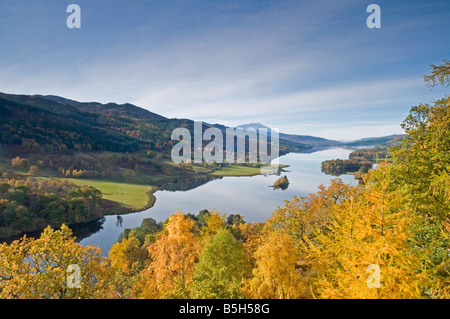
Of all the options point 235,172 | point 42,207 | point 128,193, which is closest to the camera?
point 42,207

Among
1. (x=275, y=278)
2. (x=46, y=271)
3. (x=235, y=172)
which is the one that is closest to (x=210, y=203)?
(x=235, y=172)

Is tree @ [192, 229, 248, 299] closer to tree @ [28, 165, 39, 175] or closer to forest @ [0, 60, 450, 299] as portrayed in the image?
forest @ [0, 60, 450, 299]

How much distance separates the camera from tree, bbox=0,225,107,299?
34.3 feet

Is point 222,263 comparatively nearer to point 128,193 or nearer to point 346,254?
point 346,254

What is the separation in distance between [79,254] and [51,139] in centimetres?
16802

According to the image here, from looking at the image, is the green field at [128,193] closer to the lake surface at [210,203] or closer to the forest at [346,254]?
the lake surface at [210,203]

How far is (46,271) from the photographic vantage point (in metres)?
11.6

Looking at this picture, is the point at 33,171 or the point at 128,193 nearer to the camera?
the point at 128,193

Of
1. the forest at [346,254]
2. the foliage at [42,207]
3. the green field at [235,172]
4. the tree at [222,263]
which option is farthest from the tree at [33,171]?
the tree at [222,263]

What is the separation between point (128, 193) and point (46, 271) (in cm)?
8592

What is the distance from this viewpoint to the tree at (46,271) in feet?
34.3

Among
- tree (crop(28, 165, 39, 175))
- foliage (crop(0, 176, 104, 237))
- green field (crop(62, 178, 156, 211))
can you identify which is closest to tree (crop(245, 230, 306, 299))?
foliage (crop(0, 176, 104, 237))

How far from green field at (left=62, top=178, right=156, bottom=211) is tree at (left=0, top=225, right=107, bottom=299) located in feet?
224
